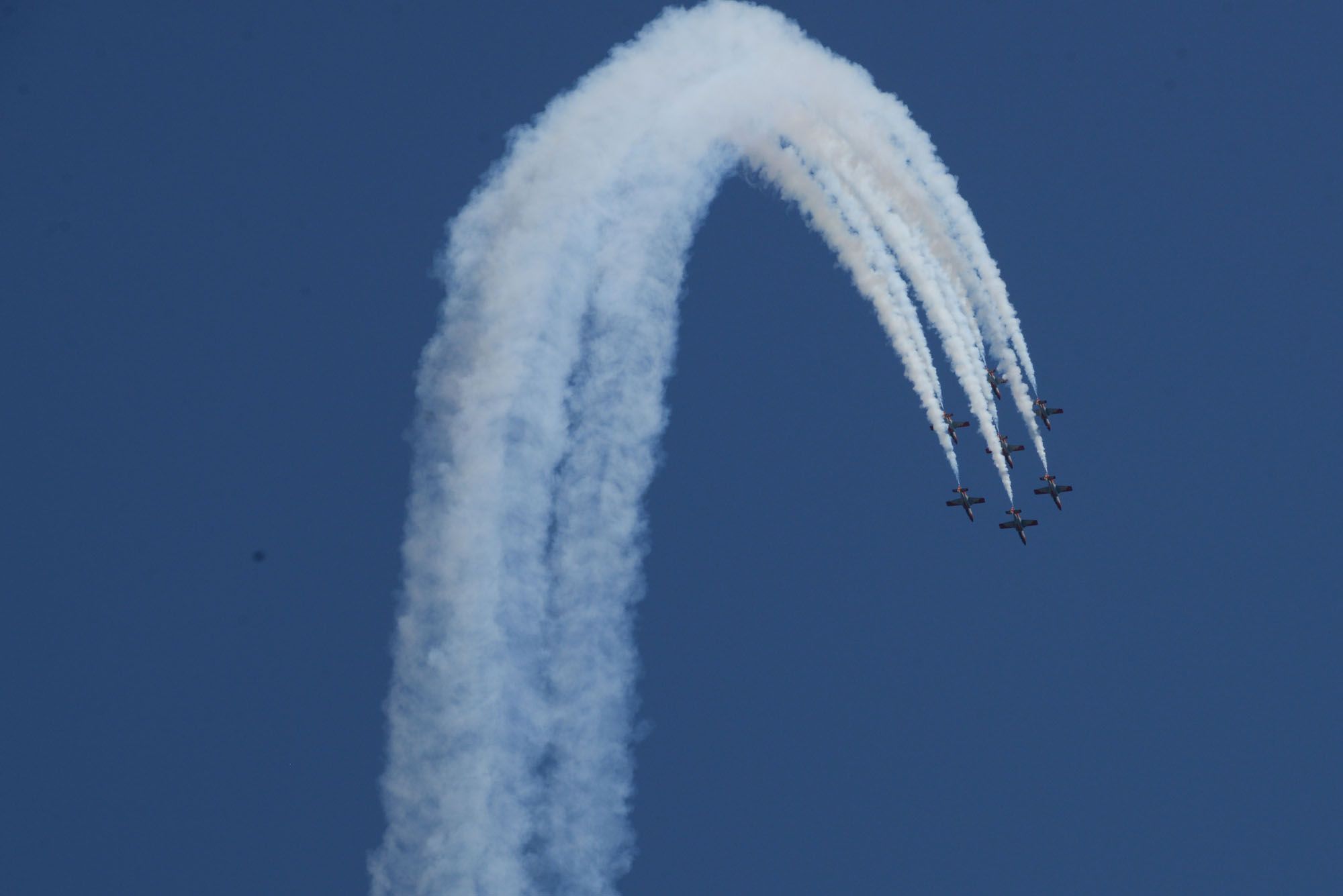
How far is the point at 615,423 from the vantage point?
57094 mm

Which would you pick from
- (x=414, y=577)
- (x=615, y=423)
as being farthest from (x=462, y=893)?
(x=615, y=423)

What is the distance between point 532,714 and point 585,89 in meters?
14.0

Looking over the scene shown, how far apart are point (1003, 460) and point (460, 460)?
1308cm

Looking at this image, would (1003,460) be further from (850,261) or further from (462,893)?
(462,893)

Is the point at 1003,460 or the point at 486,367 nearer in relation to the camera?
the point at 486,367

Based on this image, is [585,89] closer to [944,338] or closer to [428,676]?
[944,338]

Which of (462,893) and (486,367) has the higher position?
(486,367)

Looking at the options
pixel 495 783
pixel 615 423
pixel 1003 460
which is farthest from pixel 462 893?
pixel 1003 460

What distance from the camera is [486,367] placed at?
A: 5491 cm

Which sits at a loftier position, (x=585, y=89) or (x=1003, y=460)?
(x=585, y=89)

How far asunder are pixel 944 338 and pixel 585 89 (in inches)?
382

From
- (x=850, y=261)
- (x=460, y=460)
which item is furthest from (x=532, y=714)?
(x=850, y=261)

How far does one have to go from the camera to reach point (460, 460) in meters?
55.2

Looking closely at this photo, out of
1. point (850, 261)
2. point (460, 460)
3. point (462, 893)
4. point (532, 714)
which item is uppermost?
point (850, 261)
